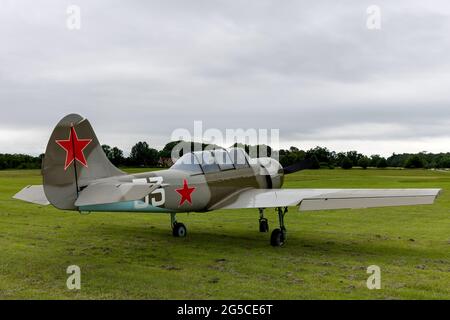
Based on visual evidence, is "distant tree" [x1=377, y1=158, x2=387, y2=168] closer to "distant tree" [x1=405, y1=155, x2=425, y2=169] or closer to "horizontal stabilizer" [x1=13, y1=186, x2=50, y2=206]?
"distant tree" [x1=405, y1=155, x2=425, y2=169]

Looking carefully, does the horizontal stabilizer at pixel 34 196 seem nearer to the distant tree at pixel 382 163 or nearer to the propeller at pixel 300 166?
the propeller at pixel 300 166

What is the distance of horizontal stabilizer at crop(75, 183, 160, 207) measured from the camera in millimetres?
7824

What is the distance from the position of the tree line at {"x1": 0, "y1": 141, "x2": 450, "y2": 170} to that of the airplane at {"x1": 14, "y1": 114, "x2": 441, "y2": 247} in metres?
0.57

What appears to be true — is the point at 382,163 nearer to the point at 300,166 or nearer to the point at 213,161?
the point at 300,166

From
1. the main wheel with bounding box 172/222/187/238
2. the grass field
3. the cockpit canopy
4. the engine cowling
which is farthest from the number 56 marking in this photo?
the engine cowling

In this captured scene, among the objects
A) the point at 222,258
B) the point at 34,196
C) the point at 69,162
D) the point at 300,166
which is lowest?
the point at 222,258

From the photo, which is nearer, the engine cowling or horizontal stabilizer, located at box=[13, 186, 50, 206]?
horizontal stabilizer, located at box=[13, 186, 50, 206]

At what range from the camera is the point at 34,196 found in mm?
10352

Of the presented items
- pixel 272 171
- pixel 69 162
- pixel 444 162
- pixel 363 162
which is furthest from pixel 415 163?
pixel 69 162

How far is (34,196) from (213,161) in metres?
4.37

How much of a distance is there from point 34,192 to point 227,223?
6.11 metres

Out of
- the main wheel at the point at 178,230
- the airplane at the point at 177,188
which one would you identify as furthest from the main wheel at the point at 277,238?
the main wheel at the point at 178,230
